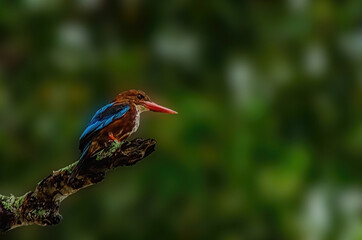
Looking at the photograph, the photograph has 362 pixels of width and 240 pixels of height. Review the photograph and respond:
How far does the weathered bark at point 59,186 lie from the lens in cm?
56

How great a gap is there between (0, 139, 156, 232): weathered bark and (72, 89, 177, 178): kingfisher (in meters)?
0.01

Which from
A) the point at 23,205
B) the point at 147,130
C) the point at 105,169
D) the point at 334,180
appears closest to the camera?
the point at 105,169

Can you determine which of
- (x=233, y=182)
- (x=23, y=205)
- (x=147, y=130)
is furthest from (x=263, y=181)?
(x=23, y=205)

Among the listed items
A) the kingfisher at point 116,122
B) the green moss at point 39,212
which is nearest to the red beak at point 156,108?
the kingfisher at point 116,122

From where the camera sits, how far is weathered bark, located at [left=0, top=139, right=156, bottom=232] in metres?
0.56

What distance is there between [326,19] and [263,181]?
258mm

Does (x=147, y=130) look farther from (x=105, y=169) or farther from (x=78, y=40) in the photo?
(x=105, y=169)

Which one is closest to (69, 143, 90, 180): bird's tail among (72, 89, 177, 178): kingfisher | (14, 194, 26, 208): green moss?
(72, 89, 177, 178): kingfisher

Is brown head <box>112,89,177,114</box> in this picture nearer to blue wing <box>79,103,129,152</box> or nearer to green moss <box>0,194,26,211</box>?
blue wing <box>79,103,129,152</box>

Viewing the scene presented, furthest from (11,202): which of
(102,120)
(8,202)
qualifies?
(102,120)

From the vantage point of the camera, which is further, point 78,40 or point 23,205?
point 78,40

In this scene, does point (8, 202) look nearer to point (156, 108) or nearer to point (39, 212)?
point (39, 212)

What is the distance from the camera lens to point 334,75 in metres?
1.10

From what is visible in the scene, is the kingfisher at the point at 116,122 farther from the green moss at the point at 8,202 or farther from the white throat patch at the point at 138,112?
the green moss at the point at 8,202
